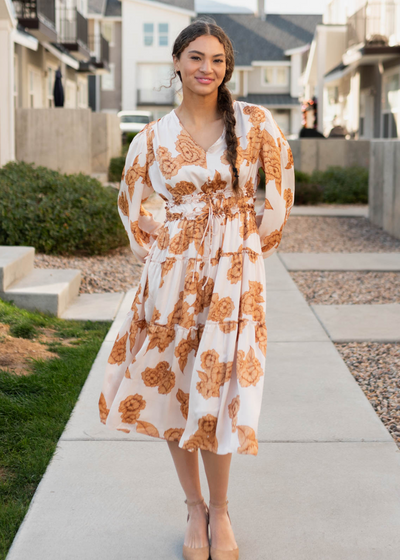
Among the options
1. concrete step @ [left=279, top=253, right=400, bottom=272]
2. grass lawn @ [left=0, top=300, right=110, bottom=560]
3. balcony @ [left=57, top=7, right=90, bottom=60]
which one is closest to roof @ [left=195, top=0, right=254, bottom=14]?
balcony @ [left=57, top=7, right=90, bottom=60]

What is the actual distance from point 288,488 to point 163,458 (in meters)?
0.61

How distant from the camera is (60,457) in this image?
3285 millimetres

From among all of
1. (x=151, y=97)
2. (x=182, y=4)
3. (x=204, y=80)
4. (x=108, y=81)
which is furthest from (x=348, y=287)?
(x=182, y=4)

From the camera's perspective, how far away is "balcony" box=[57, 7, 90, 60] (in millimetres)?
21453

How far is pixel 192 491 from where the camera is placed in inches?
102

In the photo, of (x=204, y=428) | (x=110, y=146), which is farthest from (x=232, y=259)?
(x=110, y=146)

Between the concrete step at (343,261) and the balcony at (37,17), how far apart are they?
10.3m

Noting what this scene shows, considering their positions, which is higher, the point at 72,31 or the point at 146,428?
the point at 72,31

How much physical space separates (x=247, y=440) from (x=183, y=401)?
0.30 m

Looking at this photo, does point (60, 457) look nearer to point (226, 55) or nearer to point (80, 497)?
point (80, 497)

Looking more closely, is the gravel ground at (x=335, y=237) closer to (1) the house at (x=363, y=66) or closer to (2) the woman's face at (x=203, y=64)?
(2) the woman's face at (x=203, y=64)

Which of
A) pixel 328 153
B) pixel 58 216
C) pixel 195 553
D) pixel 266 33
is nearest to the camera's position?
pixel 195 553

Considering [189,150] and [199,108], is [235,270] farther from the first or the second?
[199,108]

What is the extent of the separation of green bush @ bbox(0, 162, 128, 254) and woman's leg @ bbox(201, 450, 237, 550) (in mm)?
5589
